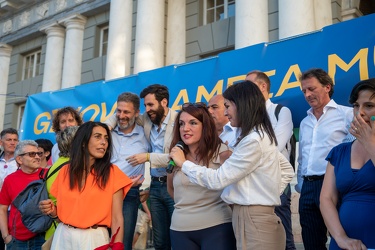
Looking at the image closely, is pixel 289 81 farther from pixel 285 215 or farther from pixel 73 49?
pixel 73 49

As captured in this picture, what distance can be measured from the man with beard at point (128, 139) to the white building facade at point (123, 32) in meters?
5.46

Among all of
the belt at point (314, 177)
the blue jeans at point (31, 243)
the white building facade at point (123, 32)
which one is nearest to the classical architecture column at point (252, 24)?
the white building facade at point (123, 32)

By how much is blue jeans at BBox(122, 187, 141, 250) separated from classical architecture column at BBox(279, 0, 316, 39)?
230 inches

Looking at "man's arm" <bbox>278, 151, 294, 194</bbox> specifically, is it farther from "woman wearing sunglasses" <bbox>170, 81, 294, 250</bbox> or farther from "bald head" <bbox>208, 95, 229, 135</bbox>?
"bald head" <bbox>208, 95, 229, 135</bbox>

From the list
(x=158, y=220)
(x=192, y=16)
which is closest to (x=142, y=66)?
(x=192, y=16)

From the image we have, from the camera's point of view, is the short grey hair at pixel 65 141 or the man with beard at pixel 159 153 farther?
the man with beard at pixel 159 153

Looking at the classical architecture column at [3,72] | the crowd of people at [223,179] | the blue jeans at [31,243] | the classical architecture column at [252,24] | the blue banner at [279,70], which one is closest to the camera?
the crowd of people at [223,179]

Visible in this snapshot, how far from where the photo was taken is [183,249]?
2822 millimetres

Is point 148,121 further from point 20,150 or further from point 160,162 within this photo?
point 20,150

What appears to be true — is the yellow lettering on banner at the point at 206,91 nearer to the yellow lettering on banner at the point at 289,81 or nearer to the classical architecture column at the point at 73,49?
the yellow lettering on banner at the point at 289,81

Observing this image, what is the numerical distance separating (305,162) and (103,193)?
1.66 meters

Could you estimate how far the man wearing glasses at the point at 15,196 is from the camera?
12.6ft

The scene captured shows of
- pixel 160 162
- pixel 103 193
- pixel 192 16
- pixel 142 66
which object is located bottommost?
pixel 103 193

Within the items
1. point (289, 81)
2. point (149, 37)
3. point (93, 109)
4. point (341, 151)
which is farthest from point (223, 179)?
point (149, 37)
